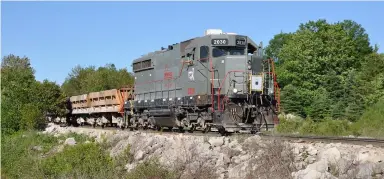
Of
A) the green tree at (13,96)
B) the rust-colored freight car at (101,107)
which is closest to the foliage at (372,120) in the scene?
the rust-colored freight car at (101,107)

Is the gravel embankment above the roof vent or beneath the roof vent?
beneath

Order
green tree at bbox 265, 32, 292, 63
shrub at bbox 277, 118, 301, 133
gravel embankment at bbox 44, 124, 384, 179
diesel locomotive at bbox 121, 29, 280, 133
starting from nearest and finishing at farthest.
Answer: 1. gravel embankment at bbox 44, 124, 384, 179
2. diesel locomotive at bbox 121, 29, 280, 133
3. shrub at bbox 277, 118, 301, 133
4. green tree at bbox 265, 32, 292, 63

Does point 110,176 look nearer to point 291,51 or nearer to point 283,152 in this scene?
point 283,152

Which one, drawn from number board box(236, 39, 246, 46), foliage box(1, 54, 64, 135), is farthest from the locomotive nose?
foliage box(1, 54, 64, 135)

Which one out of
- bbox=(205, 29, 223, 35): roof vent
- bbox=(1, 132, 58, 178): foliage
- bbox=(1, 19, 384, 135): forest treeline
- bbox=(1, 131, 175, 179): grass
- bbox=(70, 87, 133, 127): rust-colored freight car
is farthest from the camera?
bbox=(1, 19, 384, 135): forest treeline

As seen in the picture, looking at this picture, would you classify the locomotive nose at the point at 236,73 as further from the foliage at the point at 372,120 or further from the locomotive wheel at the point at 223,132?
the foliage at the point at 372,120

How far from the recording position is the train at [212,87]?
14.2 m

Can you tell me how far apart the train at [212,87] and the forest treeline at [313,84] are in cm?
823

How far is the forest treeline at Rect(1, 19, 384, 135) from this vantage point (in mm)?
27969

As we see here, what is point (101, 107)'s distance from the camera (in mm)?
25047

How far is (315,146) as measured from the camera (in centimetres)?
1038

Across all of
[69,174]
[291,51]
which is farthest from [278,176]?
[291,51]

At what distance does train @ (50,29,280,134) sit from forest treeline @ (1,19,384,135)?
8.23 metres

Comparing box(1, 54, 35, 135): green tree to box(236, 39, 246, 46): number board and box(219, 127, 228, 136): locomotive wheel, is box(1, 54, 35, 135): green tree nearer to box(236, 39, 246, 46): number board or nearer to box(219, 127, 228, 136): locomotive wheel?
box(219, 127, 228, 136): locomotive wheel
